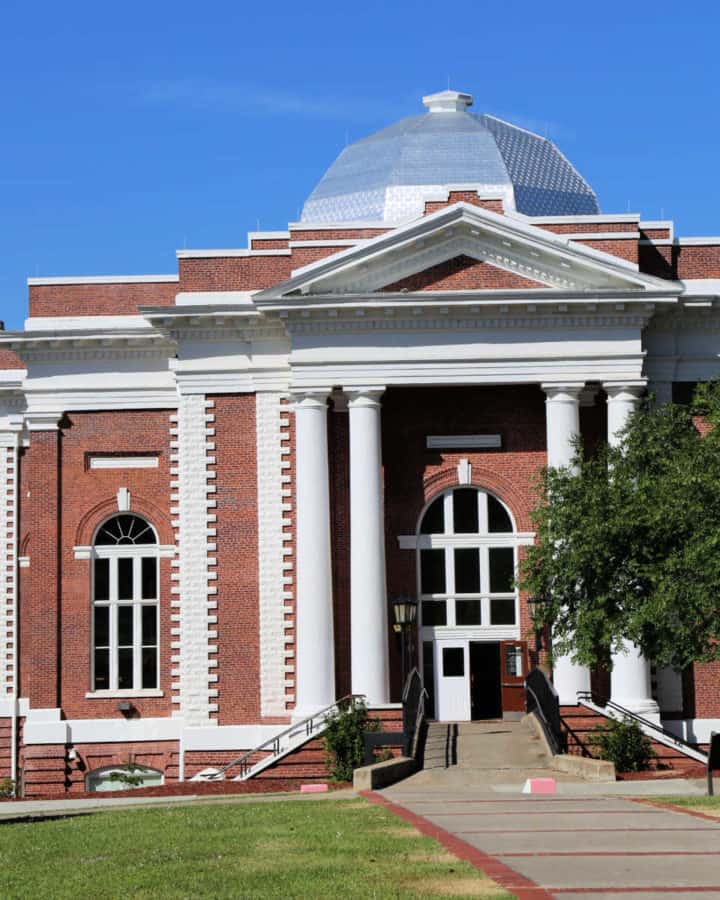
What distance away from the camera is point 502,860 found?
16.6 m

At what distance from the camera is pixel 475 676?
41.4 m

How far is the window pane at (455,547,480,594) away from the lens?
41625mm

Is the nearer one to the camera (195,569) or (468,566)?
(195,569)

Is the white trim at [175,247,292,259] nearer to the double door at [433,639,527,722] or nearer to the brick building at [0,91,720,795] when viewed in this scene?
the brick building at [0,91,720,795]

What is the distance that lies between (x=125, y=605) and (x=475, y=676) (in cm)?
917

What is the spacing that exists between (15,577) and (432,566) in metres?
15.4

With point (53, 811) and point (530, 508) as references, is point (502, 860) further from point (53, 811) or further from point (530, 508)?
point (530, 508)

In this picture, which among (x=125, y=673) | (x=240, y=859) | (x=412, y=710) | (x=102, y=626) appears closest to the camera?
(x=240, y=859)

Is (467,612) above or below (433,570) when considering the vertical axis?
below

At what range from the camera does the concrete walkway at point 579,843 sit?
1487 cm

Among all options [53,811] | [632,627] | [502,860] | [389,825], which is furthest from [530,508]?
[502,860]

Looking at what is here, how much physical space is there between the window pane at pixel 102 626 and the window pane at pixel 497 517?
10.1 metres

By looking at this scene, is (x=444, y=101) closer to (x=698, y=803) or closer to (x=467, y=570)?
(x=467, y=570)

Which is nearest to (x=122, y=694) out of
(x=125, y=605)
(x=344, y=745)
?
(x=125, y=605)
